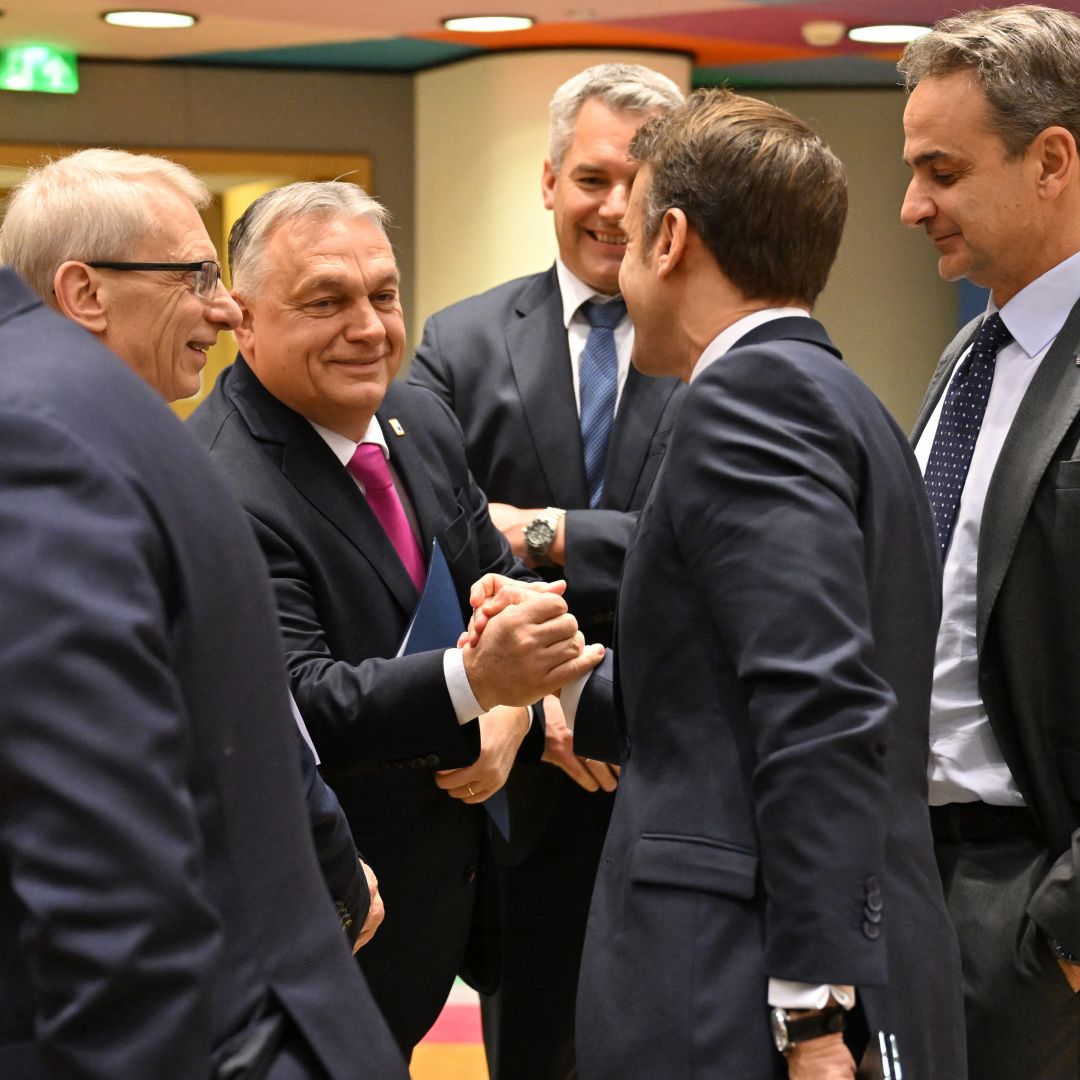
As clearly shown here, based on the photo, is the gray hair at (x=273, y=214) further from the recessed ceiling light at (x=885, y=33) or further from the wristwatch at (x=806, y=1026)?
the recessed ceiling light at (x=885, y=33)

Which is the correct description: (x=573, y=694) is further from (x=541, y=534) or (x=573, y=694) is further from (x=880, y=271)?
(x=880, y=271)

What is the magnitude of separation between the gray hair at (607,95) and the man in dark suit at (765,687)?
1.31m

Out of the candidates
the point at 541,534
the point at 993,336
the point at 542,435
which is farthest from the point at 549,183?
the point at 993,336

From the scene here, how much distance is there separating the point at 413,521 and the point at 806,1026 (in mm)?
1126

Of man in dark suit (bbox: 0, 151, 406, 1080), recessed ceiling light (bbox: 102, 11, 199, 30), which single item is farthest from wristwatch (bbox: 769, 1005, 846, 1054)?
recessed ceiling light (bbox: 102, 11, 199, 30)

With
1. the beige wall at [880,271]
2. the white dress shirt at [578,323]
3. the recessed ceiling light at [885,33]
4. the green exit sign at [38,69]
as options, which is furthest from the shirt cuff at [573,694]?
the beige wall at [880,271]

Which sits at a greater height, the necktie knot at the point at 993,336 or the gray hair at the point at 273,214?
the gray hair at the point at 273,214

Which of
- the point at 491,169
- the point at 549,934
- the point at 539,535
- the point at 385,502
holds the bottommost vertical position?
the point at 549,934

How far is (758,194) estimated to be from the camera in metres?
1.86

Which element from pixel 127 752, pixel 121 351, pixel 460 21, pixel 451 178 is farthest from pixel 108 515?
pixel 451 178

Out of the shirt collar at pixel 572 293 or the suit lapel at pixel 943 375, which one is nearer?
the suit lapel at pixel 943 375

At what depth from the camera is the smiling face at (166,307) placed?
1957mm

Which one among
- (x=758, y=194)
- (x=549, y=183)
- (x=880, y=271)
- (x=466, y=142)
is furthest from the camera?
(x=880, y=271)

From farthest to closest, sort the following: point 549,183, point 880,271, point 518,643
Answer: point 880,271 < point 549,183 < point 518,643
